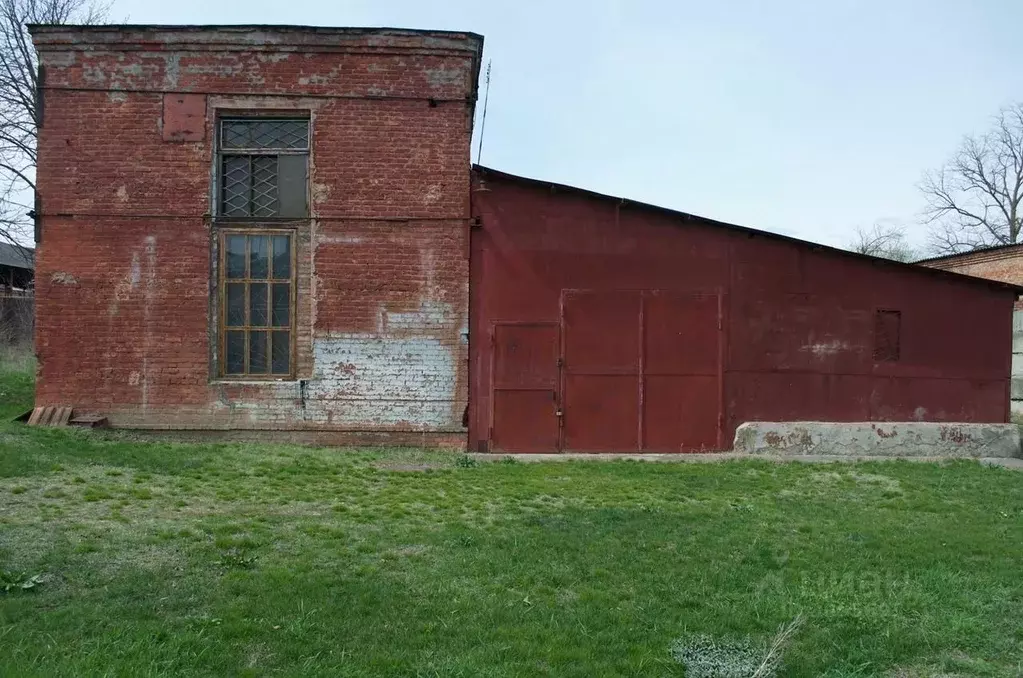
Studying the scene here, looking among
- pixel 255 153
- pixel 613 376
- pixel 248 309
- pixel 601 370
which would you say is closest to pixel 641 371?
pixel 613 376

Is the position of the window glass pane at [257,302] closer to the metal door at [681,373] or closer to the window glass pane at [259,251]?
the window glass pane at [259,251]

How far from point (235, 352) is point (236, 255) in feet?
4.43

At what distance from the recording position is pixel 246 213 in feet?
33.9

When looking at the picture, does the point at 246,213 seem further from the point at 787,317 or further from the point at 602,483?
the point at 787,317

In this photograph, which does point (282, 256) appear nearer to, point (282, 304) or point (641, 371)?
point (282, 304)

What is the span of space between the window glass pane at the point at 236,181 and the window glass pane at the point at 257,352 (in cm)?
180

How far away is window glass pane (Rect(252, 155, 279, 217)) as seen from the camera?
1037 centimetres

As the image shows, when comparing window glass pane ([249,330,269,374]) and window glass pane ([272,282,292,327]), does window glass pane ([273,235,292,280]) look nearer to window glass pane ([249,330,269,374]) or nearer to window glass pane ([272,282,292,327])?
window glass pane ([272,282,292,327])

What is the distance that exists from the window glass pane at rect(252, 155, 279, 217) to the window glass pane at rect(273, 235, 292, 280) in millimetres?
410

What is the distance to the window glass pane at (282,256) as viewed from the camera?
10281mm

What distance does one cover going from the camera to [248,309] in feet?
33.7

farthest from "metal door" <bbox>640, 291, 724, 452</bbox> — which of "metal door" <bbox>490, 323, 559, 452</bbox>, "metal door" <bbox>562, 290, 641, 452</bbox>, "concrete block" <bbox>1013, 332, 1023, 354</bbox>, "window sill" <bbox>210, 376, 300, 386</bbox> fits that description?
"concrete block" <bbox>1013, 332, 1023, 354</bbox>

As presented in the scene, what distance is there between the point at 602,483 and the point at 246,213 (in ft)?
20.2

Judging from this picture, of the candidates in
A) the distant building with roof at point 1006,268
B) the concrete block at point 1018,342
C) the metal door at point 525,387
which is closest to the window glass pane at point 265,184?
the metal door at point 525,387
